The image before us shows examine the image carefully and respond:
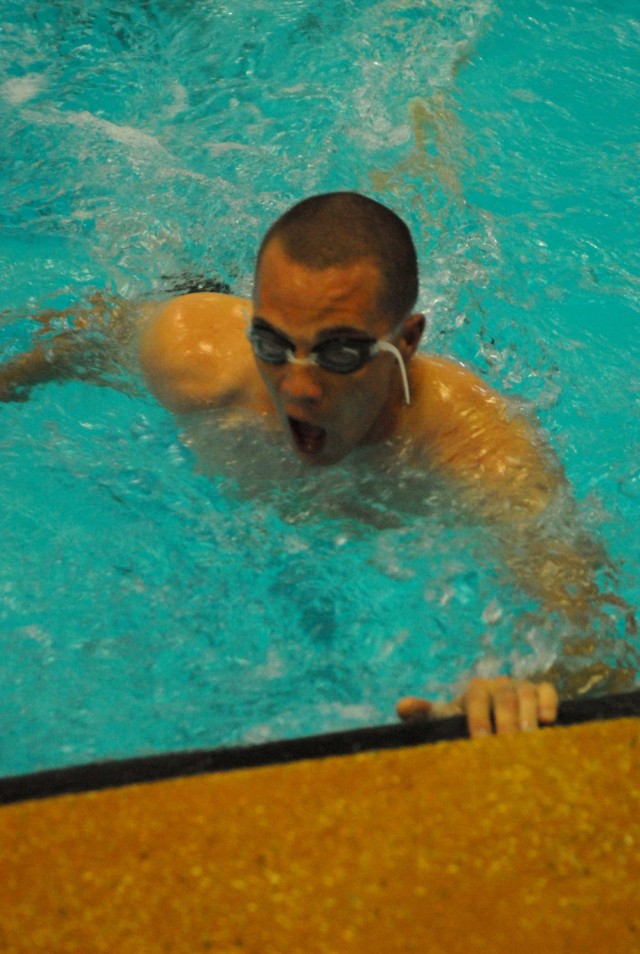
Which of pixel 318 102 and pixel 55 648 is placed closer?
pixel 55 648

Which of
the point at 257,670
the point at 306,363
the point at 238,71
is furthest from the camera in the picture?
the point at 238,71

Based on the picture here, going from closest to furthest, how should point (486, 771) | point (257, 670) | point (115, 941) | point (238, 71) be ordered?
point (115, 941) → point (486, 771) → point (257, 670) → point (238, 71)

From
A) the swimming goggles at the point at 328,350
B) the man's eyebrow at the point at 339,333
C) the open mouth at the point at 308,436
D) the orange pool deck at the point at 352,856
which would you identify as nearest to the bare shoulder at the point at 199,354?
the open mouth at the point at 308,436

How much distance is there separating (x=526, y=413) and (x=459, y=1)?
15.4 feet

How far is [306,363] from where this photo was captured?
2572 millimetres

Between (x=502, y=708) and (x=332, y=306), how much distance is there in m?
1.14

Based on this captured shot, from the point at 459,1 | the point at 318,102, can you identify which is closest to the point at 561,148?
the point at 318,102

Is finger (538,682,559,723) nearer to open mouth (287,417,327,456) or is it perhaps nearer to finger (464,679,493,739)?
finger (464,679,493,739)

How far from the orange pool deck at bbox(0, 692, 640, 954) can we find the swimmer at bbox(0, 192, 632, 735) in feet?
2.99

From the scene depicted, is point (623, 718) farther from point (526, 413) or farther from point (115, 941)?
point (526, 413)

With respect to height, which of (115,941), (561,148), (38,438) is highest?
(115,941)

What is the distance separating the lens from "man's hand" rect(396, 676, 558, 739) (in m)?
1.80

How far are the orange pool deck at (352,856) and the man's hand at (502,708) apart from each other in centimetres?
5

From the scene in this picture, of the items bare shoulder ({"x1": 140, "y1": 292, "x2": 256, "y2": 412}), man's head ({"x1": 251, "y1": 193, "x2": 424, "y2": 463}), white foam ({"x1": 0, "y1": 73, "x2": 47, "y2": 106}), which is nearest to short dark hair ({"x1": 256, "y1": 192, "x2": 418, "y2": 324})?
man's head ({"x1": 251, "y1": 193, "x2": 424, "y2": 463})
